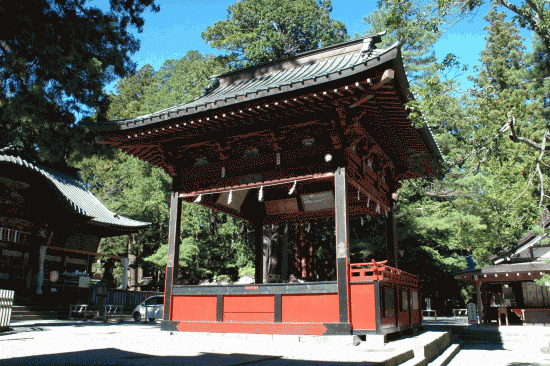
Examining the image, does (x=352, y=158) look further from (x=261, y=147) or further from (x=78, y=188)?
(x=78, y=188)

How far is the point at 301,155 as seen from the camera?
355 inches

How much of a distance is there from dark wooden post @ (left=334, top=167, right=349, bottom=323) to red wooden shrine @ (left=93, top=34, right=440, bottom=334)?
0.06 feet

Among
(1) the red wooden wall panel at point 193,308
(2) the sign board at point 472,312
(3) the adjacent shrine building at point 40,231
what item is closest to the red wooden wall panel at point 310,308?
(1) the red wooden wall panel at point 193,308

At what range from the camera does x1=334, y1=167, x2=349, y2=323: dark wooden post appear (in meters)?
7.53

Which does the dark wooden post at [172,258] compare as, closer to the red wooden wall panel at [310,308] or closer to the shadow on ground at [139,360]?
the red wooden wall panel at [310,308]

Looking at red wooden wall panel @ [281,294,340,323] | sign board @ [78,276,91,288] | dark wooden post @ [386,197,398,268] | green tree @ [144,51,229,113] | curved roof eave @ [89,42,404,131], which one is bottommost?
red wooden wall panel @ [281,294,340,323]

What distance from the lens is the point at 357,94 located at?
761 centimetres

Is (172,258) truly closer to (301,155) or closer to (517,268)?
(301,155)

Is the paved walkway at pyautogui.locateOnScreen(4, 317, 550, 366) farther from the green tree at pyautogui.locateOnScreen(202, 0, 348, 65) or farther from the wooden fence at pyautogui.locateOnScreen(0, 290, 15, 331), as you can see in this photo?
the green tree at pyautogui.locateOnScreen(202, 0, 348, 65)

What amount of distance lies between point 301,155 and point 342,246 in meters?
2.30

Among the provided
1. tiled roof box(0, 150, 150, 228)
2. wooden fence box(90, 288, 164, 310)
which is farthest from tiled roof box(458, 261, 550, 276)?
tiled roof box(0, 150, 150, 228)

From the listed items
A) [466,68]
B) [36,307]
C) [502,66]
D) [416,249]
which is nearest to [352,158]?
[466,68]

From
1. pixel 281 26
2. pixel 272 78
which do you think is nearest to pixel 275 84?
pixel 272 78

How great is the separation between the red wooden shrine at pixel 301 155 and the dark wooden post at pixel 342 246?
2 centimetres
